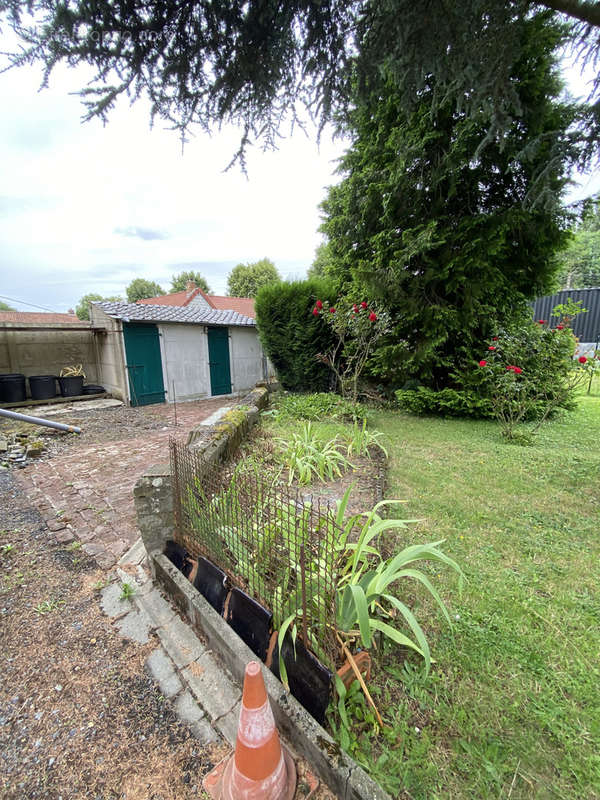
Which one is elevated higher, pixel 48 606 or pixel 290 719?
pixel 290 719

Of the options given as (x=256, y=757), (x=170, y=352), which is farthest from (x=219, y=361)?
(x=256, y=757)

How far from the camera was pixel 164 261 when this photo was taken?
115ft

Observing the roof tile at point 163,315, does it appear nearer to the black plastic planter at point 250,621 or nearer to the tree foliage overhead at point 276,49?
the tree foliage overhead at point 276,49

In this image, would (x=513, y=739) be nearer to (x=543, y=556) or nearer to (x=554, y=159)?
(x=543, y=556)

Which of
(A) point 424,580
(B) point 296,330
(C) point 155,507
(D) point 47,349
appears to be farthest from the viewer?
(D) point 47,349

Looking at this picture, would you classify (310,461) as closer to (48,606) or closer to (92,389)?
(48,606)

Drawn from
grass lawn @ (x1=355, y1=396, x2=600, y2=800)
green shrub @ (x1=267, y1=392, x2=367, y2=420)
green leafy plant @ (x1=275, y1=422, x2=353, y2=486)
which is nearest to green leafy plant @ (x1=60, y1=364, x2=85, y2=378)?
green shrub @ (x1=267, y1=392, x2=367, y2=420)

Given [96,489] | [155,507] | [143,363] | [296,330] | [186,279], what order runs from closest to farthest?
[155,507]
[96,489]
[296,330]
[143,363]
[186,279]

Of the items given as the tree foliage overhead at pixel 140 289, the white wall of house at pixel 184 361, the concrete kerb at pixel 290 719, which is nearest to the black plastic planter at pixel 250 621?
the concrete kerb at pixel 290 719

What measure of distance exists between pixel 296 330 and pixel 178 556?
658 centimetres

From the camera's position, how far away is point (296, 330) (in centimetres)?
796

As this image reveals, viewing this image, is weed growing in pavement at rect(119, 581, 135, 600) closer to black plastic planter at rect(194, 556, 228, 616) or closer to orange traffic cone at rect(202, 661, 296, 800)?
black plastic planter at rect(194, 556, 228, 616)

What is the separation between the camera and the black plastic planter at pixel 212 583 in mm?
1672

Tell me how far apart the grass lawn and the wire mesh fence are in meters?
0.44
